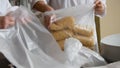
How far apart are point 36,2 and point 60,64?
37 centimetres

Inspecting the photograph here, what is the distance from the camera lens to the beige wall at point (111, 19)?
2.05 meters

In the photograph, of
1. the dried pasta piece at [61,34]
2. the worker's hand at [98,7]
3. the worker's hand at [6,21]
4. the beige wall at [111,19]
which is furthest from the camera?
the beige wall at [111,19]

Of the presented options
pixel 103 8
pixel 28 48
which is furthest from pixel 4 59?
pixel 103 8

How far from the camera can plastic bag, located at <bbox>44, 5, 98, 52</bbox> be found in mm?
742

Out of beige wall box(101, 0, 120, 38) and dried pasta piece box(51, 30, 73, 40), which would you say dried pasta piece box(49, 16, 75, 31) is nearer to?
dried pasta piece box(51, 30, 73, 40)

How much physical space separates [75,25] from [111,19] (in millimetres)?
1398

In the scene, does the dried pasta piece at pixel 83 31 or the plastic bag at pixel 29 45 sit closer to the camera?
the plastic bag at pixel 29 45

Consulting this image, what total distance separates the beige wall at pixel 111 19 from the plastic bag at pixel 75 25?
4.03 feet

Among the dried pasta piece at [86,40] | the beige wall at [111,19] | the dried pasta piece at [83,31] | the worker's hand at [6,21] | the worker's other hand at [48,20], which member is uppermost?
the worker's hand at [6,21]

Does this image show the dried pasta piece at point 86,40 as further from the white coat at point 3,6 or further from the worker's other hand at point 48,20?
the white coat at point 3,6

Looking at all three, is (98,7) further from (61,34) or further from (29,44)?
(29,44)

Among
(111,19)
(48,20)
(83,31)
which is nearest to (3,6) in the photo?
(48,20)

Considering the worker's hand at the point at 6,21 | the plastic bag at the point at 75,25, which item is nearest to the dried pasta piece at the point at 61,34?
the plastic bag at the point at 75,25

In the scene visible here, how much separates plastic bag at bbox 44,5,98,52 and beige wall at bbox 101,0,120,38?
1230 millimetres
